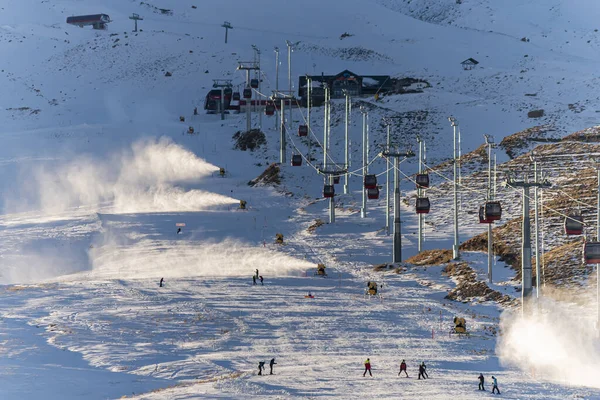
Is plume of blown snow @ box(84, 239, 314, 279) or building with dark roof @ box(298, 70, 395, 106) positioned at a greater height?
building with dark roof @ box(298, 70, 395, 106)

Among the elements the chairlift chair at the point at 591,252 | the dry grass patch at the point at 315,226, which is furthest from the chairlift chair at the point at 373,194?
the chairlift chair at the point at 591,252

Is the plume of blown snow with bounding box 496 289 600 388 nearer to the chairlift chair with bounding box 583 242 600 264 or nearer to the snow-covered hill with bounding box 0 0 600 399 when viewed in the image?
the snow-covered hill with bounding box 0 0 600 399

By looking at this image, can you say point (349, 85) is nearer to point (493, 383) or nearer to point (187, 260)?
point (187, 260)

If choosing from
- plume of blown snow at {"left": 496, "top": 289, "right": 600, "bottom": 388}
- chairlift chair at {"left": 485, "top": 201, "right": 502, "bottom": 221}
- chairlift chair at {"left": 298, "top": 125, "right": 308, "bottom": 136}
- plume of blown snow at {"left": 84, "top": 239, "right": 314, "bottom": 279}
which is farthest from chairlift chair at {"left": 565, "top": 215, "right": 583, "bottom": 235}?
chairlift chair at {"left": 298, "top": 125, "right": 308, "bottom": 136}

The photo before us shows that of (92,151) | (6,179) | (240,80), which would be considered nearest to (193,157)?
(92,151)

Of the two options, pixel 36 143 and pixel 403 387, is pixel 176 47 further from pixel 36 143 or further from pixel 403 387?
pixel 403 387

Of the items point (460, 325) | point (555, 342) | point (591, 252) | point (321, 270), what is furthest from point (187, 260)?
point (591, 252)
